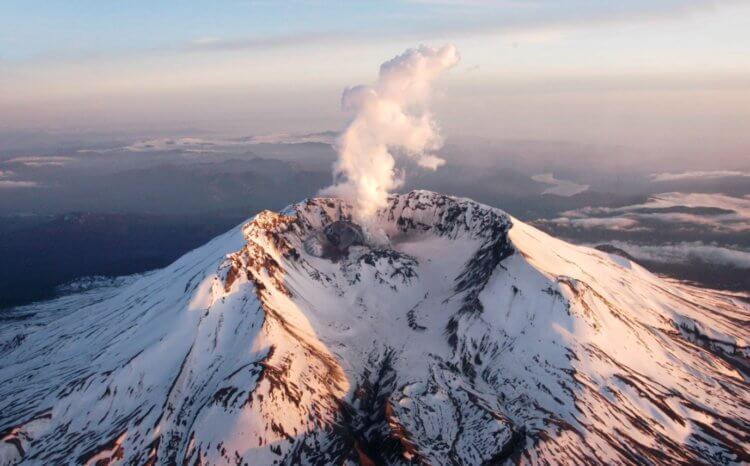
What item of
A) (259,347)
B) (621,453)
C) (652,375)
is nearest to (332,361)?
(259,347)

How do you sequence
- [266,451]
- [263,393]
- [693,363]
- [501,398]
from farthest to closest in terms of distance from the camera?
[693,363]
[501,398]
[263,393]
[266,451]

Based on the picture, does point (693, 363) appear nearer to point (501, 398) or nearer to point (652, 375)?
point (652, 375)

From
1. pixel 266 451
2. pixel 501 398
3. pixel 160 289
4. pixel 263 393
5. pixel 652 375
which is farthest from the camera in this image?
pixel 160 289

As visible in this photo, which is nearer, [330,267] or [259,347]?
[259,347]

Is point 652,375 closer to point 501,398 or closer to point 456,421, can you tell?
point 501,398

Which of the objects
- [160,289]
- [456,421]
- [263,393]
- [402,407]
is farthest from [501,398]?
[160,289]

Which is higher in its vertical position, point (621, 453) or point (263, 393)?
point (263, 393)
